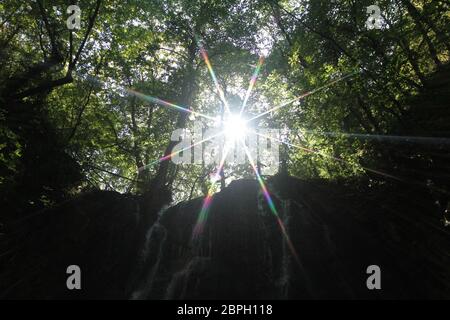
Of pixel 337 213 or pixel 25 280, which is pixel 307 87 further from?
pixel 25 280

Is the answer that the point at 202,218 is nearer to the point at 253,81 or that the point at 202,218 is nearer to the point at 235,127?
the point at 253,81

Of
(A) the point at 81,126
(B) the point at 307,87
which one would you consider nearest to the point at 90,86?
(A) the point at 81,126

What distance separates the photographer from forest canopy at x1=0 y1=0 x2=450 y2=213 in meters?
11.5

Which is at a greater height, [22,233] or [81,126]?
[81,126]

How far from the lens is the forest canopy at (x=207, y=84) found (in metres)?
11.5

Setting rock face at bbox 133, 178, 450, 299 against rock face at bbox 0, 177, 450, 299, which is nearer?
rock face at bbox 133, 178, 450, 299

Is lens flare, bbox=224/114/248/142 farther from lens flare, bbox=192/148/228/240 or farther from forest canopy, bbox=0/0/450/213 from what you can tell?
lens flare, bbox=192/148/228/240

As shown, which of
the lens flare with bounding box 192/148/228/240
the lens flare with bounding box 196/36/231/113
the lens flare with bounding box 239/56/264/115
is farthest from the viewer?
the lens flare with bounding box 239/56/264/115

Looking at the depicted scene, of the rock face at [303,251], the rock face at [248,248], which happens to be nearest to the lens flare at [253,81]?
the rock face at [248,248]

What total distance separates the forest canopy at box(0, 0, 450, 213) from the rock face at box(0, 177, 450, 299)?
5.17ft

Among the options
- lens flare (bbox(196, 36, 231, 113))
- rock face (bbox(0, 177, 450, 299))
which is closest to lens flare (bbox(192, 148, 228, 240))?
rock face (bbox(0, 177, 450, 299))

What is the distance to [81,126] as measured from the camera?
21.3m

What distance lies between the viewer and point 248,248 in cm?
1427

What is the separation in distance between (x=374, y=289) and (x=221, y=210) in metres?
7.32
